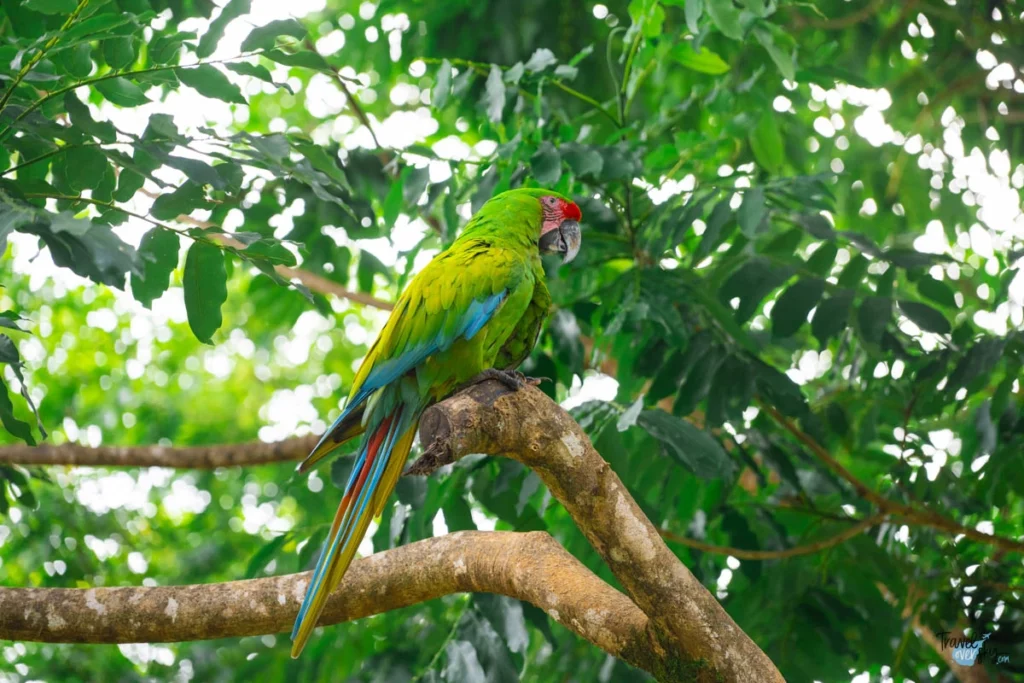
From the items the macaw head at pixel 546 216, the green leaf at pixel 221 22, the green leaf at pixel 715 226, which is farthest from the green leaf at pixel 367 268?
the green leaf at pixel 221 22

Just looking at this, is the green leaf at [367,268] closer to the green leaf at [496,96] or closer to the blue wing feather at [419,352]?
the green leaf at [496,96]

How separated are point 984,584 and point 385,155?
2853 millimetres

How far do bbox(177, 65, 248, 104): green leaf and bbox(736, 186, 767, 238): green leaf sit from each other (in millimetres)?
1326

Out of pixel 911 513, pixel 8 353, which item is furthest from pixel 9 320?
pixel 911 513

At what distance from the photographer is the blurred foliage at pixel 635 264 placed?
199 cm

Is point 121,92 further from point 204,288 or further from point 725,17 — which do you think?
point 725,17

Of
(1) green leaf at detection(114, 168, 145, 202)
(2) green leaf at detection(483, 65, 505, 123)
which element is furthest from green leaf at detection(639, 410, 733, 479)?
(1) green leaf at detection(114, 168, 145, 202)

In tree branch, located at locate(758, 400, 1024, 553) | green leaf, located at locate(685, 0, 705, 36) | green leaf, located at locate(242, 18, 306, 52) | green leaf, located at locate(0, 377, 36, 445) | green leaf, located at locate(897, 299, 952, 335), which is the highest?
green leaf, located at locate(685, 0, 705, 36)

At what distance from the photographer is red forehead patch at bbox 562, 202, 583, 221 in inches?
Result: 109

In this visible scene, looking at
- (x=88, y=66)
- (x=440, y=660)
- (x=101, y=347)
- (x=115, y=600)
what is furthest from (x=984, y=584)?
(x=101, y=347)

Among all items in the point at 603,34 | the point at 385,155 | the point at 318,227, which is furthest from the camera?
the point at 385,155

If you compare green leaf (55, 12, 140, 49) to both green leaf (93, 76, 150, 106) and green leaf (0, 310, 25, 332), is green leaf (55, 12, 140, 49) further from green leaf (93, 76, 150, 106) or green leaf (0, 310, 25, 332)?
green leaf (0, 310, 25, 332)

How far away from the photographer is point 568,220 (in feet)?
9.11

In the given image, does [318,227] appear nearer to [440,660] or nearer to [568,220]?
[568,220]
